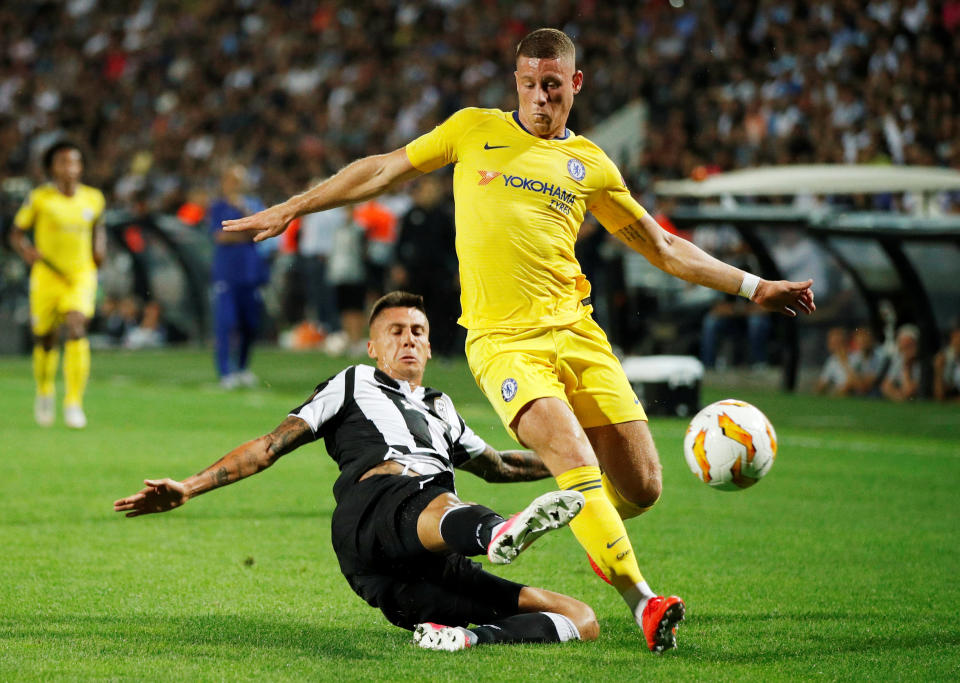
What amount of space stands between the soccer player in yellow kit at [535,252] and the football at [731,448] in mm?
266

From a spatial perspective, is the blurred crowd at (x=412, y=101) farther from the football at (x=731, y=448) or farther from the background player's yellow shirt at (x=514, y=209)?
the background player's yellow shirt at (x=514, y=209)

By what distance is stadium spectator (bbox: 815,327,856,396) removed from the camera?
1570 cm

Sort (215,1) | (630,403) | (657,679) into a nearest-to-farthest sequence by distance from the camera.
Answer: (657,679), (630,403), (215,1)

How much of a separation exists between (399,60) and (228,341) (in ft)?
42.2

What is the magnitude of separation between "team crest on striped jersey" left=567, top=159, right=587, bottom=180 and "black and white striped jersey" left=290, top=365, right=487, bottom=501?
1054 millimetres

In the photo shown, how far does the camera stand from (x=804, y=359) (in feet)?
53.4

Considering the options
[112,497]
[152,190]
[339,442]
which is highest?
[152,190]

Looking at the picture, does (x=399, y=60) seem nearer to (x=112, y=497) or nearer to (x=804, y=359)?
(x=804, y=359)

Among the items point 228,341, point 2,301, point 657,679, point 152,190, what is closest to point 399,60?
point 152,190

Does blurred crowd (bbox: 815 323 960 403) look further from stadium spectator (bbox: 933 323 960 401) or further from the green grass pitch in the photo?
the green grass pitch

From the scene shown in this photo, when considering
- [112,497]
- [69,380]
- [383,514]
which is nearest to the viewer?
[383,514]

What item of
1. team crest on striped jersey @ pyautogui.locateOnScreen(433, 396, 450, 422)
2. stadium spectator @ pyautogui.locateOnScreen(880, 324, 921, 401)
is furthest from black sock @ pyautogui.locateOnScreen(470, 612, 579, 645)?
stadium spectator @ pyautogui.locateOnScreen(880, 324, 921, 401)

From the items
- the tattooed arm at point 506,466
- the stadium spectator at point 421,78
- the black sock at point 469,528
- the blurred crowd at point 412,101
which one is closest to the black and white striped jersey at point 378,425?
the tattooed arm at point 506,466

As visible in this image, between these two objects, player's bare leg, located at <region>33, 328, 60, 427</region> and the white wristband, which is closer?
the white wristband
